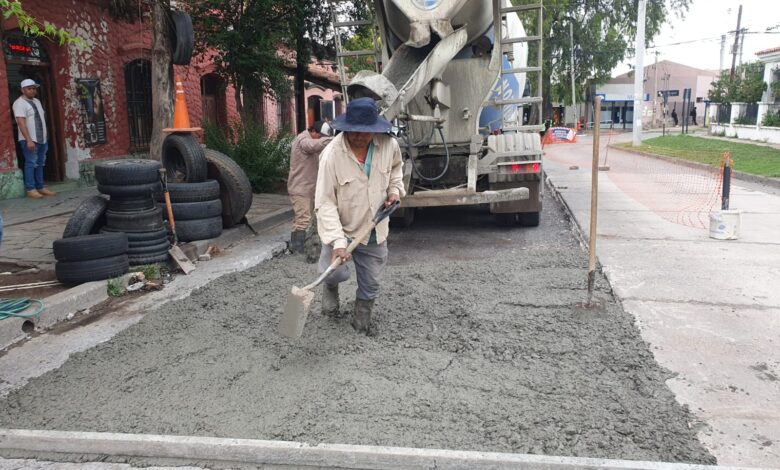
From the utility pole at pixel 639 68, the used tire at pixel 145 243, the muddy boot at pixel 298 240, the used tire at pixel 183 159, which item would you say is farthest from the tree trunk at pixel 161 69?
the utility pole at pixel 639 68

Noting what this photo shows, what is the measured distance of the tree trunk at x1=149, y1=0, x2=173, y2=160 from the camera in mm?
8711

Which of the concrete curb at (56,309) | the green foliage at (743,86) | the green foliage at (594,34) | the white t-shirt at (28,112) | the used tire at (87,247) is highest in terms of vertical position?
the green foliage at (594,34)

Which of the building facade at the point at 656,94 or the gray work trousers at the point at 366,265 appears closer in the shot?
the gray work trousers at the point at 366,265

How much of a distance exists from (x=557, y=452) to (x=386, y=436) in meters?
0.85

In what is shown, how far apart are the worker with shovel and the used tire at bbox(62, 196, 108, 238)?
2.87 meters

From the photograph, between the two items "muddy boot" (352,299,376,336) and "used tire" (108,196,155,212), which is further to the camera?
"used tire" (108,196,155,212)

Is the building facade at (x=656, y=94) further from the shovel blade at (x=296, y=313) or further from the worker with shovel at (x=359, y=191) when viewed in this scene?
the shovel blade at (x=296, y=313)

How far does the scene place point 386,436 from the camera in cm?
319

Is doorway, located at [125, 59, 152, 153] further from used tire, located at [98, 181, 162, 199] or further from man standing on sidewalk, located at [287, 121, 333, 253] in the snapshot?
used tire, located at [98, 181, 162, 199]

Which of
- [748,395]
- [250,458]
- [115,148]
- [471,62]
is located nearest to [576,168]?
[471,62]

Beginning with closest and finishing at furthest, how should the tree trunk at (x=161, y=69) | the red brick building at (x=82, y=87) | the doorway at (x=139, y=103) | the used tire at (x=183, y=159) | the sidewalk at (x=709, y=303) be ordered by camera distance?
the sidewalk at (x=709, y=303) → the used tire at (x=183, y=159) → the tree trunk at (x=161, y=69) → the red brick building at (x=82, y=87) → the doorway at (x=139, y=103)

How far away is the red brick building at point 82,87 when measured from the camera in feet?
34.1

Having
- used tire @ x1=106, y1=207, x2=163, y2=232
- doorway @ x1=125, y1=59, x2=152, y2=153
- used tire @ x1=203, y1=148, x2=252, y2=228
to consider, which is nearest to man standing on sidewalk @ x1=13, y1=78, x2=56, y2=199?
doorway @ x1=125, y1=59, x2=152, y2=153

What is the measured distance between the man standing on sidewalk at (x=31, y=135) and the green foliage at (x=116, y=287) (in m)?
5.25
